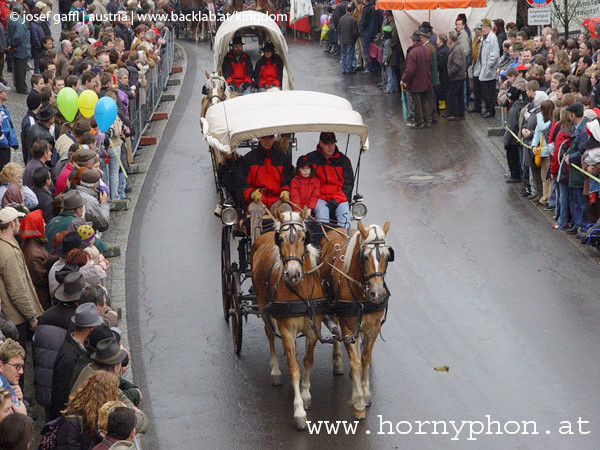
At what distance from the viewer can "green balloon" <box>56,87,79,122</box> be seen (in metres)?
15.3

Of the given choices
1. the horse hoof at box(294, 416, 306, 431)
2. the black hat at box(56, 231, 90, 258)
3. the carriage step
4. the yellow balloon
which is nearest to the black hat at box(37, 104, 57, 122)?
the yellow balloon

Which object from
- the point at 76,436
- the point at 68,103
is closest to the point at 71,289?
the point at 76,436

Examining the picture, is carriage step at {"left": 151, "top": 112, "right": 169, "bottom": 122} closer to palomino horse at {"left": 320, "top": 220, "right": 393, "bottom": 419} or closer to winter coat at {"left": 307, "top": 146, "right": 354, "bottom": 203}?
winter coat at {"left": 307, "top": 146, "right": 354, "bottom": 203}

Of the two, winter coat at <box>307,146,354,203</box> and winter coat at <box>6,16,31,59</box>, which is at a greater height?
winter coat at <box>6,16,31,59</box>

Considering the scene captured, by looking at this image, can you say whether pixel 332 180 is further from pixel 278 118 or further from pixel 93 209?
pixel 93 209

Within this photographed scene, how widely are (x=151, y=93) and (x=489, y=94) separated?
8.19 metres

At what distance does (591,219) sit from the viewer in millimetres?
15766

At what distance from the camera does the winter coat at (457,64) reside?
78.3ft

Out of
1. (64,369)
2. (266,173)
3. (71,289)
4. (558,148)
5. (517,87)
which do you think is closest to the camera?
(64,369)

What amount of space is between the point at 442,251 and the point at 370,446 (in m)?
6.13

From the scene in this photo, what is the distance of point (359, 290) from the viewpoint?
32.6 feet

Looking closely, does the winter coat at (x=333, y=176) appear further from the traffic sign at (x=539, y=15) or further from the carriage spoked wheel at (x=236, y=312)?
the traffic sign at (x=539, y=15)

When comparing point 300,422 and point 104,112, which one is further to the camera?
point 104,112

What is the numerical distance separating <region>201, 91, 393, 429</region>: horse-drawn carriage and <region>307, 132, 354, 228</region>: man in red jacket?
0.16m
